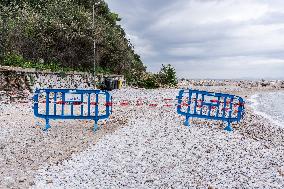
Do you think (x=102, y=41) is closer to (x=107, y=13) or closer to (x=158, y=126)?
(x=107, y=13)

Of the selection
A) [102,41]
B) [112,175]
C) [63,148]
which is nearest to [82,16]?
[102,41]

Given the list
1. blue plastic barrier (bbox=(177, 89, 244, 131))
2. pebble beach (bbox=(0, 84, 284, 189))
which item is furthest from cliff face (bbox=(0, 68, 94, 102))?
blue plastic barrier (bbox=(177, 89, 244, 131))

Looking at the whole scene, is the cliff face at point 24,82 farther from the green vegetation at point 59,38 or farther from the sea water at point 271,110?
the sea water at point 271,110

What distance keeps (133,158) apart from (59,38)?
2874 cm

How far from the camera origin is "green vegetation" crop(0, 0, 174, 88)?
103ft

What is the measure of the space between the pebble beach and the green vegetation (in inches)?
613

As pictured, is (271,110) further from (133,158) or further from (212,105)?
(133,158)

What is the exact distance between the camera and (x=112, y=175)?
7809 mm

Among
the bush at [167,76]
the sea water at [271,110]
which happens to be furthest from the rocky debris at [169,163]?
the bush at [167,76]

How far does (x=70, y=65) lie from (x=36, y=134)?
87.0 feet

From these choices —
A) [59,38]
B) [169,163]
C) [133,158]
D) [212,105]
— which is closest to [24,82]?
[59,38]

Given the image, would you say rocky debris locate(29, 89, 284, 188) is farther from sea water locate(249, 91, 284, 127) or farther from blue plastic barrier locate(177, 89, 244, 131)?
sea water locate(249, 91, 284, 127)

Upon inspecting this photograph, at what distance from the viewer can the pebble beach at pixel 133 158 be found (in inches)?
293

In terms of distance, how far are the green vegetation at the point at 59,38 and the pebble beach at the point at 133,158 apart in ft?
51.1
